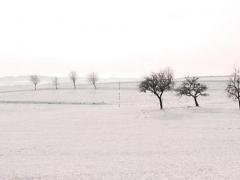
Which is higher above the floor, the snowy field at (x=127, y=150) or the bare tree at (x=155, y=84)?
the bare tree at (x=155, y=84)

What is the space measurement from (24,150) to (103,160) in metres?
7.28

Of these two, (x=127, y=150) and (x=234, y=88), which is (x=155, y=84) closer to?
(x=234, y=88)

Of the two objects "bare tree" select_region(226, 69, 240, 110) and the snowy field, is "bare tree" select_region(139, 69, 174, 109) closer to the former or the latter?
"bare tree" select_region(226, 69, 240, 110)

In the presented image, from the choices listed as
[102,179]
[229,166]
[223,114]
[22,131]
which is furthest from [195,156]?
[223,114]

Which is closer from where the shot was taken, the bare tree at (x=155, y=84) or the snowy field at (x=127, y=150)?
the snowy field at (x=127, y=150)

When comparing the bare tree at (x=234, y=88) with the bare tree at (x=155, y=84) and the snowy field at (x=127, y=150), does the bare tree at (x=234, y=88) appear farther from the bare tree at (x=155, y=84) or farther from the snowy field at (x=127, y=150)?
the snowy field at (x=127, y=150)

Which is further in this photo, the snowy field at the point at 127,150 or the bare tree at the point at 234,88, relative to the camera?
the bare tree at the point at 234,88

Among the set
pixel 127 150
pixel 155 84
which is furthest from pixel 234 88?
pixel 127 150

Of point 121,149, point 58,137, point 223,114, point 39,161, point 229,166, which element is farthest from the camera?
point 223,114

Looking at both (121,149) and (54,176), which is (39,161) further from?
(121,149)

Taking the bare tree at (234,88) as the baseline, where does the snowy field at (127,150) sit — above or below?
below

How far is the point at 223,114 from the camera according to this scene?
48.2 meters

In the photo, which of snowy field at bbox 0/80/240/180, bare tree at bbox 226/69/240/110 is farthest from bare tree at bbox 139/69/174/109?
snowy field at bbox 0/80/240/180

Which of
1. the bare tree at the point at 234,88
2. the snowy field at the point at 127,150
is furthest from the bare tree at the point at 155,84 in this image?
the snowy field at the point at 127,150
